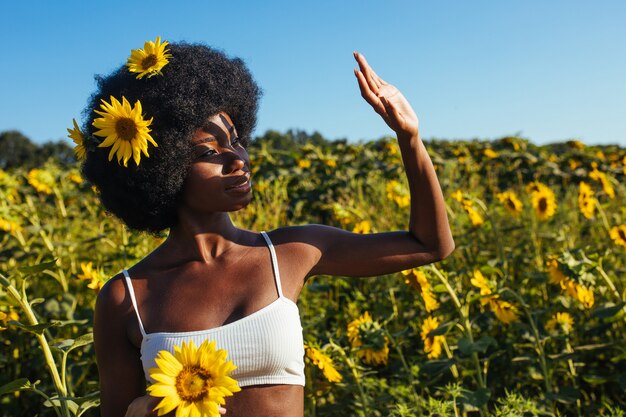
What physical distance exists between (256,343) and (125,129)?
1.81ft

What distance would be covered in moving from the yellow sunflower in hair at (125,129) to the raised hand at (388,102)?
1.60ft

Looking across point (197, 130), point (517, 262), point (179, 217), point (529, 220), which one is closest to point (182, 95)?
point (197, 130)

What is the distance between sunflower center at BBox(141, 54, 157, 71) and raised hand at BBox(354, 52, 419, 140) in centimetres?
49

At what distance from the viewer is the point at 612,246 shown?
4172 millimetres

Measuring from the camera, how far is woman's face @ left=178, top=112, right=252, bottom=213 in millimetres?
1553

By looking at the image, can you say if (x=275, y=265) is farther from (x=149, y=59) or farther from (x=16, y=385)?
(x=16, y=385)

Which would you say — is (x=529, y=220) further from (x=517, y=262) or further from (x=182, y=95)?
(x=182, y=95)

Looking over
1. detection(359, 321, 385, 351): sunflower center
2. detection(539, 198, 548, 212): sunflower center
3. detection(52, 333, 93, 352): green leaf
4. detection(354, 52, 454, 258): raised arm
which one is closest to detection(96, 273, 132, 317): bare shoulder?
detection(52, 333, 93, 352): green leaf

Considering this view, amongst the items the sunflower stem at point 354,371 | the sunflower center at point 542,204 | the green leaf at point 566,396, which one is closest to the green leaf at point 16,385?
the sunflower stem at point 354,371

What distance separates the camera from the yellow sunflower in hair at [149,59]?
5.38ft

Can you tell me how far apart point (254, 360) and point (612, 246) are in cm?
329

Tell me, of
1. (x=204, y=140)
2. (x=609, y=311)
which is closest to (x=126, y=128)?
(x=204, y=140)

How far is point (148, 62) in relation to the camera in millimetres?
1654

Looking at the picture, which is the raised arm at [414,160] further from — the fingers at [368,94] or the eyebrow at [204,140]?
the eyebrow at [204,140]
